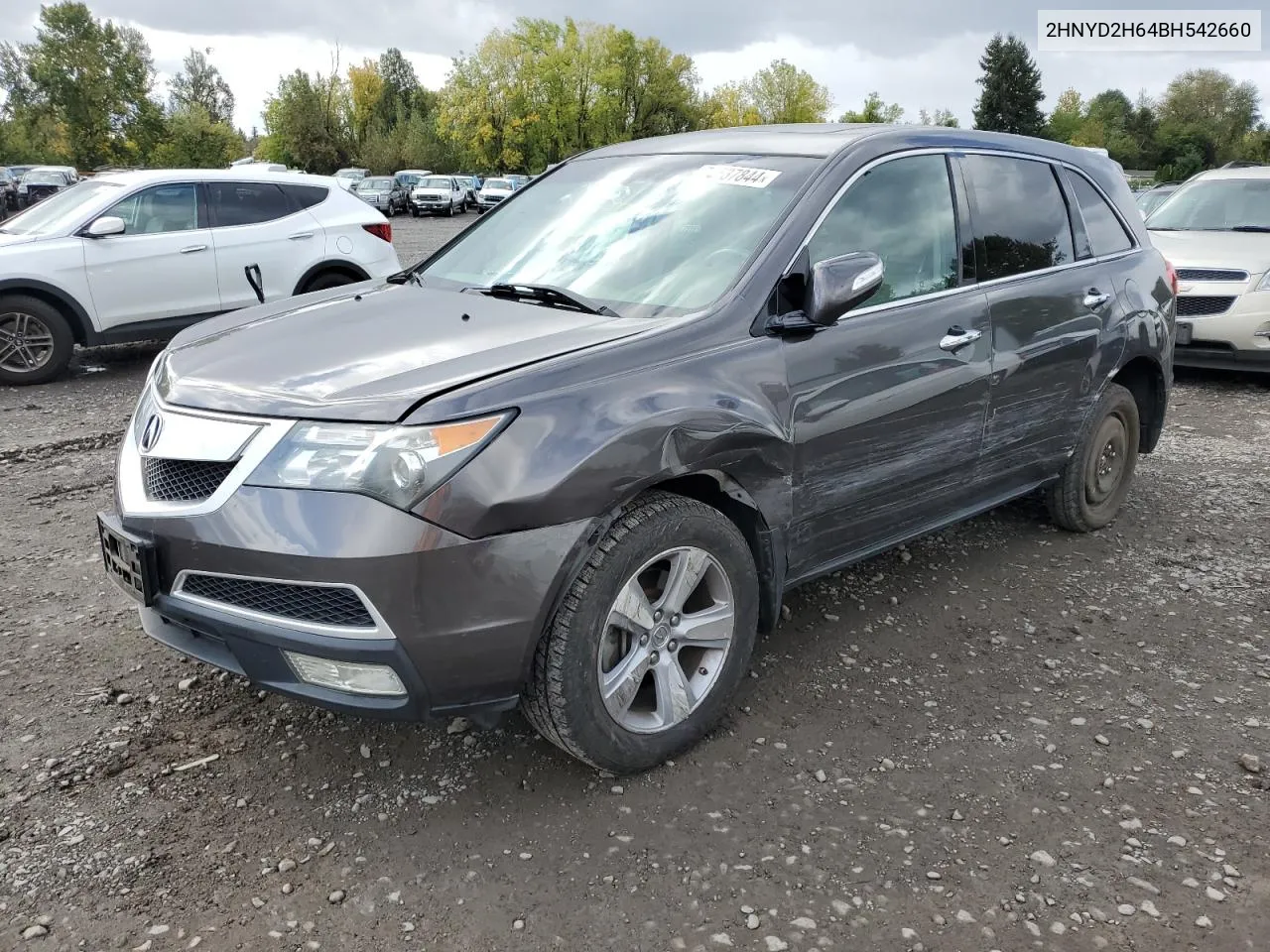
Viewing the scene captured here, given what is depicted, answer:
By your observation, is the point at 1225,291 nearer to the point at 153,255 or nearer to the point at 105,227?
the point at 153,255

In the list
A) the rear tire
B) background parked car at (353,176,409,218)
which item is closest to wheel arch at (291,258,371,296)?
the rear tire

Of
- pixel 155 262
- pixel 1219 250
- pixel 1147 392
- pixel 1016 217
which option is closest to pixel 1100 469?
pixel 1147 392

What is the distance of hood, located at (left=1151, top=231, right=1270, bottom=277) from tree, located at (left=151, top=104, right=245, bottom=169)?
2319 inches

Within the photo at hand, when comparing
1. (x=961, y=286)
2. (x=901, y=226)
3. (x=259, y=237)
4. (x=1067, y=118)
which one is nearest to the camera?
(x=901, y=226)

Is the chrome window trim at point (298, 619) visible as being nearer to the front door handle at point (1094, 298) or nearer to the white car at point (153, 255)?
the front door handle at point (1094, 298)

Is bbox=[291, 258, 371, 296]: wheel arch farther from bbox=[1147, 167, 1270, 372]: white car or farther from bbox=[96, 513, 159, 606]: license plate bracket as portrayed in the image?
bbox=[1147, 167, 1270, 372]: white car

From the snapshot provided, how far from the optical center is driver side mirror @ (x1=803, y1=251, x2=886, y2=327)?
2971 mm

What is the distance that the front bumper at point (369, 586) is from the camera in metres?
2.37

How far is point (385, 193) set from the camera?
43.1 metres

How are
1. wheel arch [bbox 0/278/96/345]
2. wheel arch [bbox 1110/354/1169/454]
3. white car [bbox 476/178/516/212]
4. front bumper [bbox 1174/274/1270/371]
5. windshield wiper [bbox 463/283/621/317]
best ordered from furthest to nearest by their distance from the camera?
white car [bbox 476/178/516/212] < front bumper [bbox 1174/274/1270/371] < wheel arch [bbox 0/278/96/345] < wheel arch [bbox 1110/354/1169/454] < windshield wiper [bbox 463/283/621/317]

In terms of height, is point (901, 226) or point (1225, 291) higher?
point (901, 226)

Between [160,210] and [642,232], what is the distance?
259 inches

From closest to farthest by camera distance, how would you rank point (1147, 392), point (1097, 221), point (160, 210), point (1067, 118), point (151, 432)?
point (151, 432)
point (1097, 221)
point (1147, 392)
point (160, 210)
point (1067, 118)

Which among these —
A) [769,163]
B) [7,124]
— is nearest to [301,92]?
[7,124]
